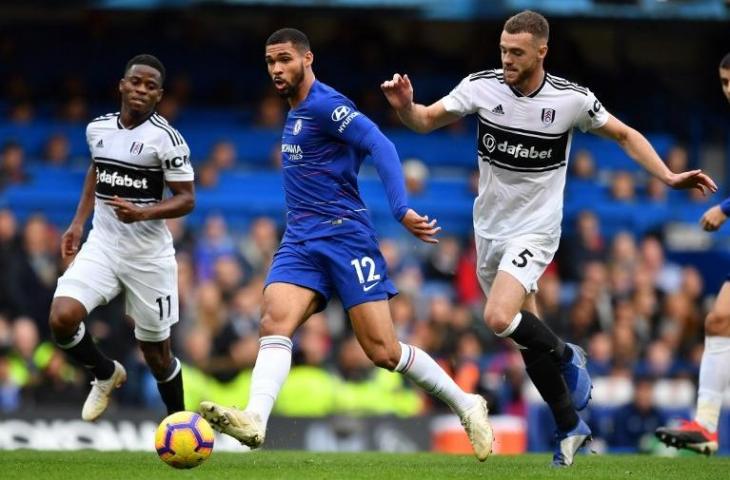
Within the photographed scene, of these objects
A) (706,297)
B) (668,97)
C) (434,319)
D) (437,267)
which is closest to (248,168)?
(437,267)

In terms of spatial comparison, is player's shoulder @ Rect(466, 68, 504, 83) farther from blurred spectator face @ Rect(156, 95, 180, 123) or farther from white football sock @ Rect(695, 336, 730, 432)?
blurred spectator face @ Rect(156, 95, 180, 123)

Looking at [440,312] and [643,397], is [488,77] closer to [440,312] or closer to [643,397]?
[440,312]

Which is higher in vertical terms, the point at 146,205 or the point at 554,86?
the point at 554,86

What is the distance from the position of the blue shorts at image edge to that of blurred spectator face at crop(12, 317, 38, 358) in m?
5.98

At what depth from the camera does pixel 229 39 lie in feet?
76.5

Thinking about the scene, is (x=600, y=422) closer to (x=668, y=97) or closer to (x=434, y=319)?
(x=434, y=319)

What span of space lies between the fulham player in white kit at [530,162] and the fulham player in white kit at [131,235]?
175 centimetres

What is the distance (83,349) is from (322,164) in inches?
93.7

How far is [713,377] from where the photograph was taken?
34.3 feet

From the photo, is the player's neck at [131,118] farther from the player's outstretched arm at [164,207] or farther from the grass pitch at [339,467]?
the grass pitch at [339,467]

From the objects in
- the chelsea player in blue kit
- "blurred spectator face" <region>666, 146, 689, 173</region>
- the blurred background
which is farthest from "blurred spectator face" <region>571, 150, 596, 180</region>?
the chelsea player in blue kit

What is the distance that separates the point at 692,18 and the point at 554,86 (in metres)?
12.7

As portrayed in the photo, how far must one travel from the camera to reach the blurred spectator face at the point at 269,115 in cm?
2084

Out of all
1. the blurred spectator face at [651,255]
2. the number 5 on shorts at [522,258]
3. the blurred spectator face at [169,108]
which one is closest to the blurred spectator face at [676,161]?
the blurred spectator face at [651,255]
